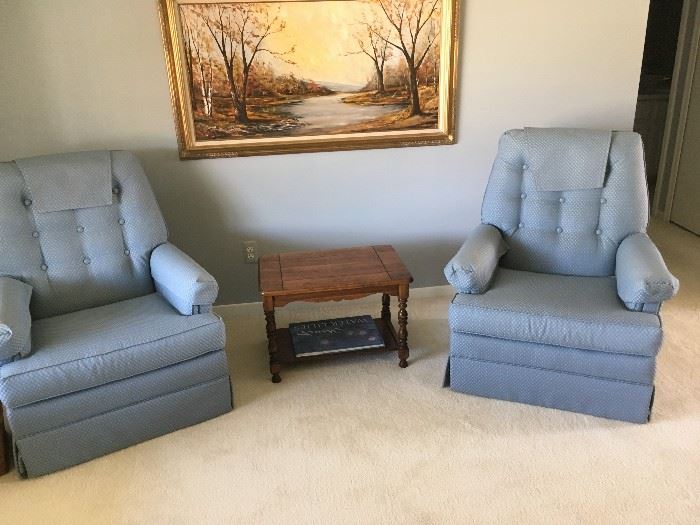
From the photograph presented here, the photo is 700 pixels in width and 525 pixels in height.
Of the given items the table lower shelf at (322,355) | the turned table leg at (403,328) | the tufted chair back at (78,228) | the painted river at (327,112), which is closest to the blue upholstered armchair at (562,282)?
the turned table leg at (403,328)

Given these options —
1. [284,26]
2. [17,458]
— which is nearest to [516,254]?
[284,26]

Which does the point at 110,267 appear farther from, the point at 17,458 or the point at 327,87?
the point at 327,87

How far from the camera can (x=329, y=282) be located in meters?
2.48

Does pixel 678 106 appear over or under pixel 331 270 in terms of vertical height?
over

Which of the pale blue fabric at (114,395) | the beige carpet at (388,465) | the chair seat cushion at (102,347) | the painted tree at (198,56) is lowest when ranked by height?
the beige carpet at (388,465)

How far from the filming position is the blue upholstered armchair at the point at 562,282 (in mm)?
2174

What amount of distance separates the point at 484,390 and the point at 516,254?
64 centimetres

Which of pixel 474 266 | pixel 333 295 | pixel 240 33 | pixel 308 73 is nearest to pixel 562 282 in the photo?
pixel 474 266

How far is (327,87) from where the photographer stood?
2834 millimetres

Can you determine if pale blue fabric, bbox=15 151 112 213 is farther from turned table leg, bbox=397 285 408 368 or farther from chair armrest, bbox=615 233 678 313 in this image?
chair armrest, bbox=615 233 678 313

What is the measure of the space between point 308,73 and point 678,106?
2748 mm

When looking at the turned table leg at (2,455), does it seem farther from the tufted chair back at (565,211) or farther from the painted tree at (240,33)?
the tufted chair back at (565,211)

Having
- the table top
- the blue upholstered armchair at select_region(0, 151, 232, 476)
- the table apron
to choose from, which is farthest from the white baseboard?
the table apron

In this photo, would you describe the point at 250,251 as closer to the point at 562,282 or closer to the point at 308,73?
the point at 308,73
